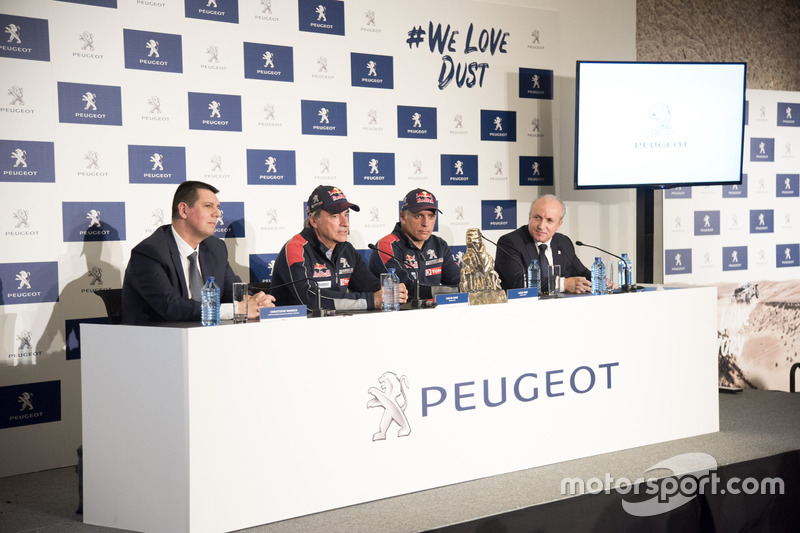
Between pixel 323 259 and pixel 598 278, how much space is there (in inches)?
49.0

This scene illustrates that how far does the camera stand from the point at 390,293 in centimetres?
303

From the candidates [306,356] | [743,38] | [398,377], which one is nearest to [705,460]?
[398,377]

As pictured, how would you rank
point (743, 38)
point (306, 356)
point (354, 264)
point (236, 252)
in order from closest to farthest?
point (306, 356) → point (354, 264) → point (236, 252) → point (743, 38)

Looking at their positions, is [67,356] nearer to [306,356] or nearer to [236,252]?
[236,252]

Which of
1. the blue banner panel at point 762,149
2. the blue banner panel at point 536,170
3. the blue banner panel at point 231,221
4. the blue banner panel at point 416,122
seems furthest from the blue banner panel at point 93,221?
the blue banner panel at point 762,149

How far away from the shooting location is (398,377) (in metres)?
2.93

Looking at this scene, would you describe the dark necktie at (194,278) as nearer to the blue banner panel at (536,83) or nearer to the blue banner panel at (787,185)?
the blue banner panel at (536,83)

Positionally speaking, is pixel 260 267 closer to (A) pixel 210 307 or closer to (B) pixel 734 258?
(A) pixel 210 307

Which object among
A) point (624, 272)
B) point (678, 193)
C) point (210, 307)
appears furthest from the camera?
point (678, 193)

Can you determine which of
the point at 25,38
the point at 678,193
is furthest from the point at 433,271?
the point at 25,38

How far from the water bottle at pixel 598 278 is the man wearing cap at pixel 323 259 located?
0.99 metres

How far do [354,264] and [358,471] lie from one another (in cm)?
127

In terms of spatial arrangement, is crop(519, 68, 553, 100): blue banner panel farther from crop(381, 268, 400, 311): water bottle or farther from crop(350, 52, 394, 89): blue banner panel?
crop(381, 268, 400, 311): water bottle

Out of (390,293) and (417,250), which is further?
(417,250)
